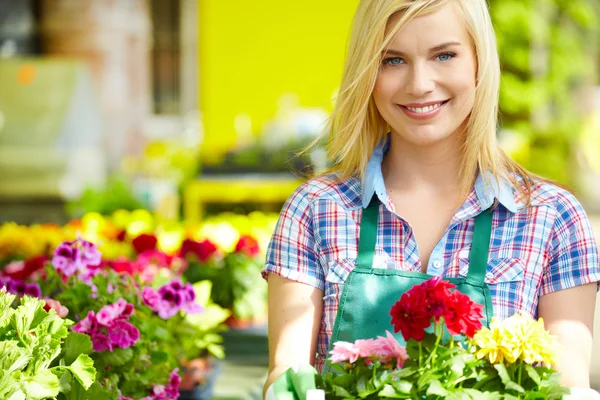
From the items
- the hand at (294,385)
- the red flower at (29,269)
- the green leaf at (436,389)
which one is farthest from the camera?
the red flower at (29,269)

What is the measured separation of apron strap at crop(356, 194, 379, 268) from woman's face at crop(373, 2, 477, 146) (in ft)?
0.50

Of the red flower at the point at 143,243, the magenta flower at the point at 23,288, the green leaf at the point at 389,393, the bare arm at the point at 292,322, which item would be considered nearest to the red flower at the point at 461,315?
the green leaf at the point at 389,393

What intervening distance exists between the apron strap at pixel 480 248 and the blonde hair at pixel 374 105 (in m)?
0.08

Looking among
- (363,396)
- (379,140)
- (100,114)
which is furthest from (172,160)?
(363,396)

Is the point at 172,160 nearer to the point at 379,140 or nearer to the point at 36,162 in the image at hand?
the point at 36,162

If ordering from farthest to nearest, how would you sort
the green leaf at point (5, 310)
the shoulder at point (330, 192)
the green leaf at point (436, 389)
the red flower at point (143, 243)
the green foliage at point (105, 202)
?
the green foliage at point (105, 202), the red flower at point (143, 243), the shoulder at point (330, 192), the green leaf at point (5, 310), the green leaf at point (436, 389)

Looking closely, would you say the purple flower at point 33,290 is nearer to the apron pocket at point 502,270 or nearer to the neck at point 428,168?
the neck at point 428,168

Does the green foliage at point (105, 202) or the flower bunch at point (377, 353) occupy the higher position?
the flower bunch at point (377, 353)

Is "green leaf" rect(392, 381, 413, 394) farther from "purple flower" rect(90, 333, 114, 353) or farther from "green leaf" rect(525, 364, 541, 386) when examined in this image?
"purple flower" rect(90, 333, 114, 353)

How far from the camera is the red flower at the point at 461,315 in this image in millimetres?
1473

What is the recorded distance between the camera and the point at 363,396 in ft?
4.84

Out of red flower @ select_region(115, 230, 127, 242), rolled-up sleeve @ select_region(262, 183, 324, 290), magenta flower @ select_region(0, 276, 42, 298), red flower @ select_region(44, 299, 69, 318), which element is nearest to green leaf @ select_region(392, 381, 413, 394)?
rolled-up sleeve @ select_region(262, 183, 324, 290)

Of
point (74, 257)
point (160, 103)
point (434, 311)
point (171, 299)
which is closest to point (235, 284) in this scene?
point (171, 299)

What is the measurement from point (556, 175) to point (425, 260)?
10007 millimetres
